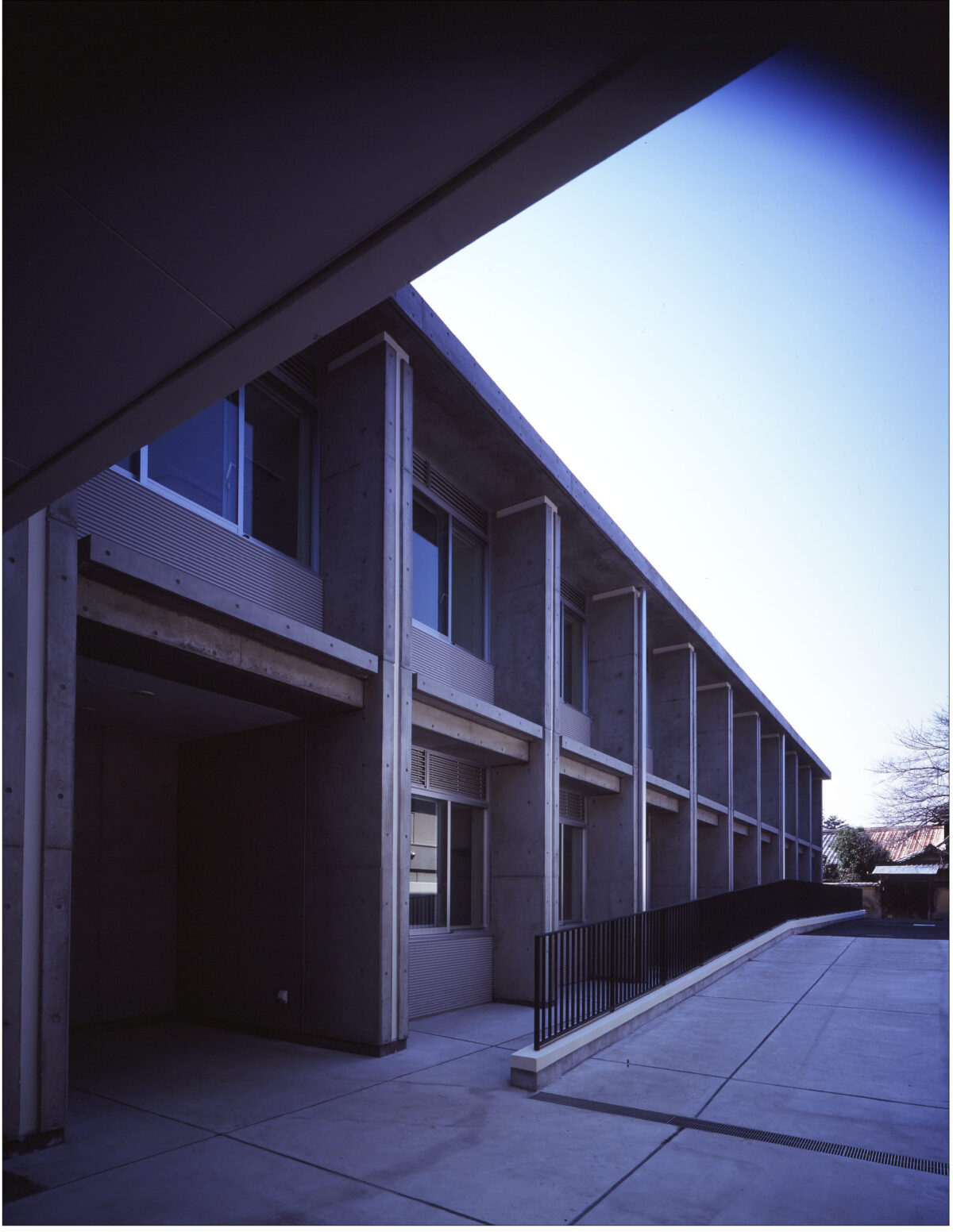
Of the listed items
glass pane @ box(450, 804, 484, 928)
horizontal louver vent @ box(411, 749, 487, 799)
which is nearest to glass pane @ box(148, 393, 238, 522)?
horizontal louver vent @ box(411, 749, 487, 799)

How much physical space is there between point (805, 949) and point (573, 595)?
8.07 m

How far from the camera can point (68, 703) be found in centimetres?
602

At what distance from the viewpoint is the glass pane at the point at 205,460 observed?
8.21 m

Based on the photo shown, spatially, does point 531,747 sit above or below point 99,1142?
above

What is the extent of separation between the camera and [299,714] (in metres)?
9.41

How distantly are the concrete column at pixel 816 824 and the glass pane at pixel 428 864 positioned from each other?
33640mm

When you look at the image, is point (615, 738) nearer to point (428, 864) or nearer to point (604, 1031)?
point (428, 864)

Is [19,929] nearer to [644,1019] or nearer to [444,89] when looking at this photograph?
[444,89]

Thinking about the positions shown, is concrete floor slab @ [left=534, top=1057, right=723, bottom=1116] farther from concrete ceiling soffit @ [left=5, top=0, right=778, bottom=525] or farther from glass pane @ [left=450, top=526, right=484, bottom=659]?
glass pane @ [left=450, top=526, right=484, bottom=659]

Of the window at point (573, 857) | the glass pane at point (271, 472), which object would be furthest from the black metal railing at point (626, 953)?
the glass pane at point (271, 472)

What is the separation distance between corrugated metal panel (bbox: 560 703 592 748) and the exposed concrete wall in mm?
7332

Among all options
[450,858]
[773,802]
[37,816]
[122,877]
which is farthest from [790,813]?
[37,816]

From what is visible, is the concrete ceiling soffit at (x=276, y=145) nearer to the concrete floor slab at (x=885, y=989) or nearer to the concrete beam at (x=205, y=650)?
the concrete beam at (x=205, y=650)

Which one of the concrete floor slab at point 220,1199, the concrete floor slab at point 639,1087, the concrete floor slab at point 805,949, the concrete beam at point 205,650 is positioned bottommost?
the concrete floor slab at point 805,949
